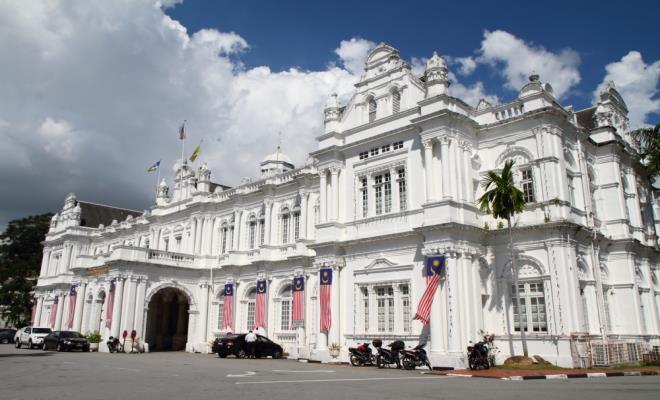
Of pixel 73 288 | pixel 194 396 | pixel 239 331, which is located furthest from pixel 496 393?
pixel 73 288

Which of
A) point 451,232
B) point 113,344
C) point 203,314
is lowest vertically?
point 113,344

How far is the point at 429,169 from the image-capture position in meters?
21.4

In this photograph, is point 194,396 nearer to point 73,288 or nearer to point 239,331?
point 239,331

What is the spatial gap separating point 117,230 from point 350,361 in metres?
29.6

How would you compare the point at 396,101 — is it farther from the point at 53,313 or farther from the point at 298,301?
the point at 53,313

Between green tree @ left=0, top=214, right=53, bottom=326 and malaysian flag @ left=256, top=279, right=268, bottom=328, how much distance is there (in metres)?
35.0

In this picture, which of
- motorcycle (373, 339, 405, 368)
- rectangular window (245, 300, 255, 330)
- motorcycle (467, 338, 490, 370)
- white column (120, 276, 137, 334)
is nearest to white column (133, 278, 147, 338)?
white column (120, 276, 137, 334)

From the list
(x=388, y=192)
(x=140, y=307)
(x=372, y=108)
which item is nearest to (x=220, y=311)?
(x=140, y=307)

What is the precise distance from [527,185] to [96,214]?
43869 millimetres

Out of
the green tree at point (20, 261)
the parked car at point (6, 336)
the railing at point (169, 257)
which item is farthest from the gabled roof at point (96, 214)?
the railing at point (169, 257)

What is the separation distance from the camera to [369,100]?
25.4 meters

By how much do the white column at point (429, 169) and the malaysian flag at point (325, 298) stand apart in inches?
236

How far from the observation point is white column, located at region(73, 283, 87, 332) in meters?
38.3

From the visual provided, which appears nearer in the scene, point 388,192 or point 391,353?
point 391,353
